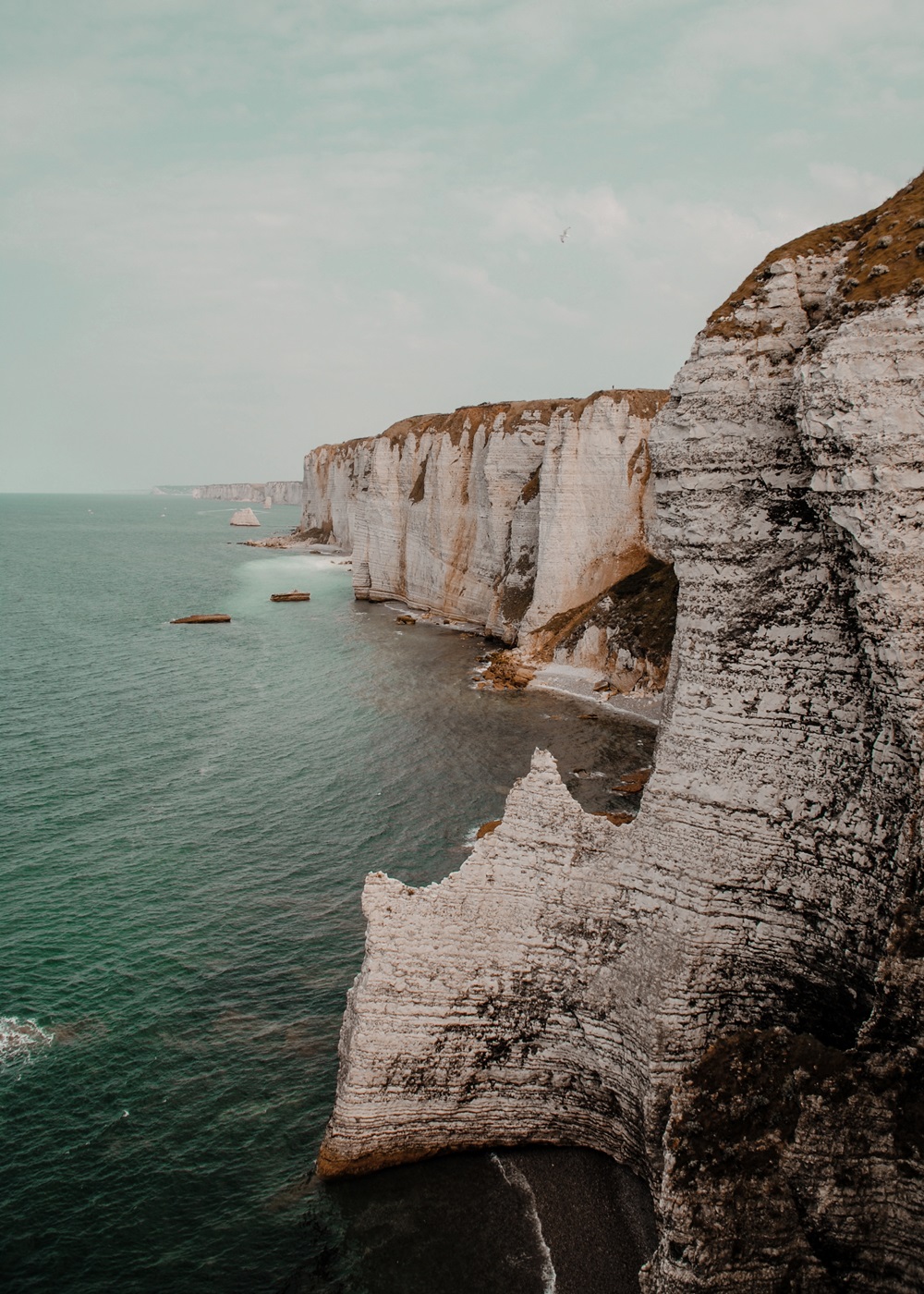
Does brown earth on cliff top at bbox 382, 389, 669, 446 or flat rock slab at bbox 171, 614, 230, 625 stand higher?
brown earth on cliff top at bbox 382, 389, 669, 446

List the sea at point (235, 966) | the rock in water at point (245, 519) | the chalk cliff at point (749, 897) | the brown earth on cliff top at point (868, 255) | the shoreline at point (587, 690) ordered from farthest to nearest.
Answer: the rock in water at point (245, 519)
the shoreline at point (587, 690)
the sea at point (235, 966)
the brown earth on cliff top at point (868, 255)
the chalk cliff at point (749, 897)

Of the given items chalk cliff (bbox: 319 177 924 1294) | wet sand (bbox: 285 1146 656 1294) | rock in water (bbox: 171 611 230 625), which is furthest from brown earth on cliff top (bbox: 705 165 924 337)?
rock in water (bbox: 171 611 230 625)

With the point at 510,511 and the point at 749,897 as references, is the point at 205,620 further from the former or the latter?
the point at 749,897

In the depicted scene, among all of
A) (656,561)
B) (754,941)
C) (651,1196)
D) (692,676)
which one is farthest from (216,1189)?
(656,561)

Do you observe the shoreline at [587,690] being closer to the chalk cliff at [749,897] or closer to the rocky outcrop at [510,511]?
the rocky outcrop at [510,511]

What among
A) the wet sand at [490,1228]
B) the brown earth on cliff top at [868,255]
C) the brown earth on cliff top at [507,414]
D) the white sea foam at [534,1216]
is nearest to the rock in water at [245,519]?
the brown earth on cliff top at [507,414]

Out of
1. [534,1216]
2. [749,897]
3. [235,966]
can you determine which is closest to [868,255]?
[749,897]

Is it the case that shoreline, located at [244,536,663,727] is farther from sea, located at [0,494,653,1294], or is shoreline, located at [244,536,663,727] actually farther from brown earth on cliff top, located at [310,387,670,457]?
brown earth on cliff top, located at [310,387,670,457]
